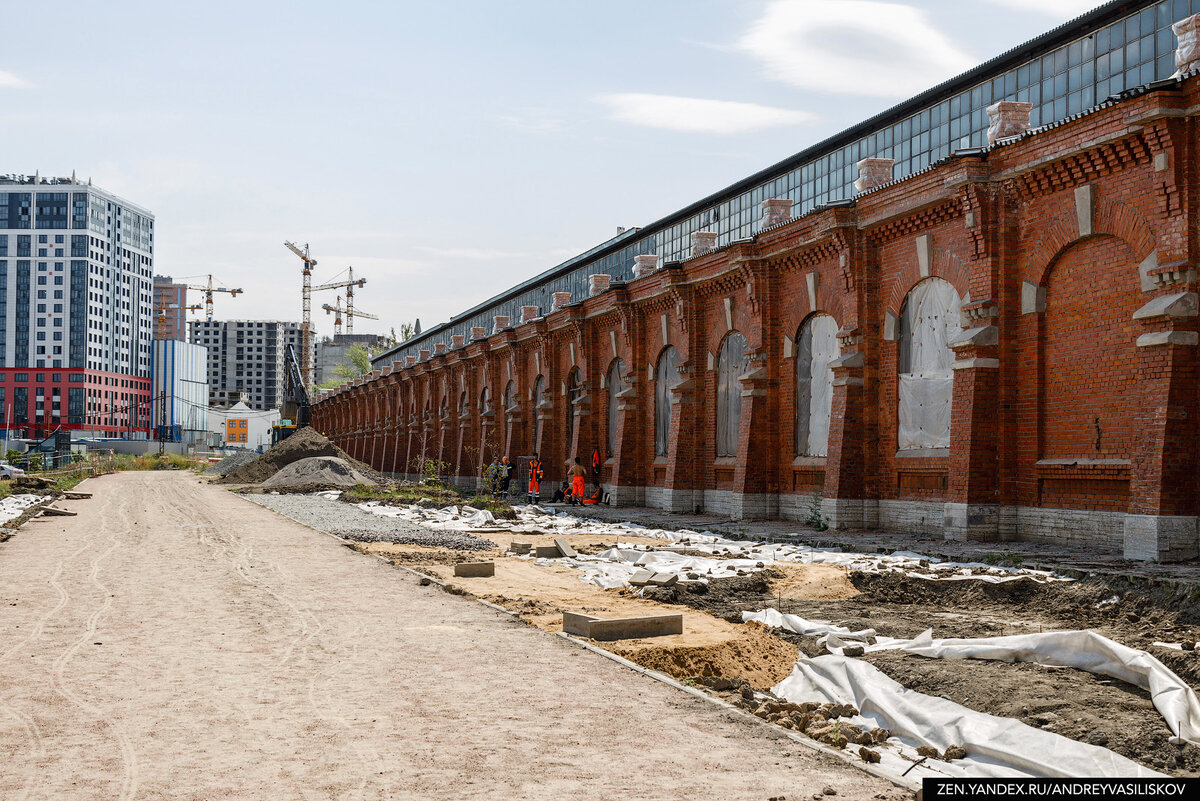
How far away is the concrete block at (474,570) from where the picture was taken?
14461mm

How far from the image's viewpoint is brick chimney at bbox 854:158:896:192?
20125mm

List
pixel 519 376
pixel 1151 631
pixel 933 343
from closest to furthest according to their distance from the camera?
pixel 1151 631, pixel 933 343, pixel 519 376

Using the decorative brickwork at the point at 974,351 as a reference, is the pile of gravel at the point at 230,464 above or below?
below

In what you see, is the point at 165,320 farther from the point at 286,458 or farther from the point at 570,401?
the point at 570,401

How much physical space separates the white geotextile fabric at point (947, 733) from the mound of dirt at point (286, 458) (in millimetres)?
48356

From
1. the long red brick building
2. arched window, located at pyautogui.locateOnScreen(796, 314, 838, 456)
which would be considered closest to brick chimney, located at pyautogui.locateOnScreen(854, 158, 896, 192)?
the long red brick building

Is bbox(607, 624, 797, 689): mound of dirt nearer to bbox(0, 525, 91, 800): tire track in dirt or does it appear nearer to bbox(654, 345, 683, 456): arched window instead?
bbox(0, 525, 91, 800): tire track in dirt

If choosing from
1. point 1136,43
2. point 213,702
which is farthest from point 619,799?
point 1136,43

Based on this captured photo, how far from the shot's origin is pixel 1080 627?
9594 millimetres

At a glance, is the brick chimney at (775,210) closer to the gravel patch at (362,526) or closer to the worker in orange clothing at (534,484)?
the gravel patch at (362,526)

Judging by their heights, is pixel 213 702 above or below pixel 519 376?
below

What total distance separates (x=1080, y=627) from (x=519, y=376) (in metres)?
31.5

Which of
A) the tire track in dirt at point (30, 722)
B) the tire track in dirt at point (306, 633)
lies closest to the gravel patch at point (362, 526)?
the tire track in dirt at point (306, 633)

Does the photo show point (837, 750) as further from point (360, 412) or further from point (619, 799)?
point (360, 412)
